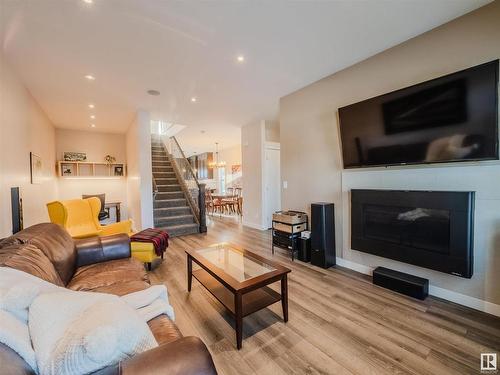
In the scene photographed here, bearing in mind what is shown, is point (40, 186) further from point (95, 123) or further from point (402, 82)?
point (402, 82)

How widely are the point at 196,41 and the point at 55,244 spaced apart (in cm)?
237

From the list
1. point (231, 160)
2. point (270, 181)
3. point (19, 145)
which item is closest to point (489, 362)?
point (270, 181)

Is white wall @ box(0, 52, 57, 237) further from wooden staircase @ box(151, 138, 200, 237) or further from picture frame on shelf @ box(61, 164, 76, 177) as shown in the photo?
wooden staircase @ box(151, 138, 200, 237)

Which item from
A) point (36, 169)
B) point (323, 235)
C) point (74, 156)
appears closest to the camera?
point (323, 235)

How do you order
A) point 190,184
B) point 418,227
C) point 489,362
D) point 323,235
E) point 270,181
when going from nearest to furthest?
1. point 489,362
2. point 418,227
3. point 323,235
4. point 270,181
5. point 190,184

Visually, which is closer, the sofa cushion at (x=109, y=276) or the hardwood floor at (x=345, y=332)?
the hardwood floor at (x=345, y=332)

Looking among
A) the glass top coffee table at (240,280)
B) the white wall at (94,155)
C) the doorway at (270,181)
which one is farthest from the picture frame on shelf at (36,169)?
the doorway at (270,181)

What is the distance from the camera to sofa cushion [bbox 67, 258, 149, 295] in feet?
5.65

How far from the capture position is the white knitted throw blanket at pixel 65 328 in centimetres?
68

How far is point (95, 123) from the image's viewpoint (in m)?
5.55

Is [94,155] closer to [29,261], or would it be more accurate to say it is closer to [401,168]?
[29,261]

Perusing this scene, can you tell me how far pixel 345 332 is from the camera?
1.82m

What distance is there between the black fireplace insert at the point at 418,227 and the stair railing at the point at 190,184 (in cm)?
337

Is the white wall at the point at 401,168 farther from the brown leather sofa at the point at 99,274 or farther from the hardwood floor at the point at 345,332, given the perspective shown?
the brown leather sofa at the point at 99,274
